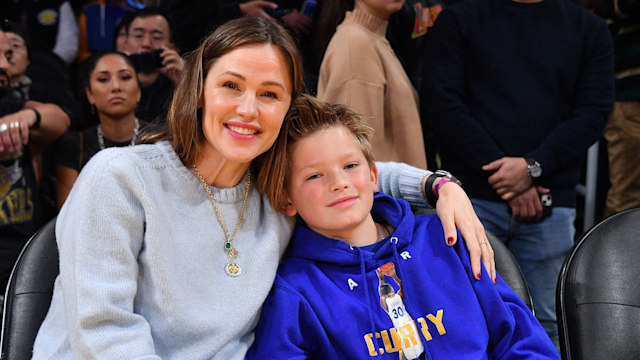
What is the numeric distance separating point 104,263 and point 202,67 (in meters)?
0.47

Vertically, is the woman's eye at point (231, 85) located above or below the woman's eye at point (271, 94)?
above

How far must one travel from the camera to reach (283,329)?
4.43ft

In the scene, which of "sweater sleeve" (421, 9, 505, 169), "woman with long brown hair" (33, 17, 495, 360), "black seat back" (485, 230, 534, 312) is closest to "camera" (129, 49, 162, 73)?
"sweater sleeve" (421, 9, 505, 169)

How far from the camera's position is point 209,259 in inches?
54.4

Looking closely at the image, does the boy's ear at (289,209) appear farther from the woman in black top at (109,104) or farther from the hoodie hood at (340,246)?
the woman in black top at (109,104)

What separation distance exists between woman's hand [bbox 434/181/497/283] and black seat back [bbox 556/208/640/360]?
7.0 inches

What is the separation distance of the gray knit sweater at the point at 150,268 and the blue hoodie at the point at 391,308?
8 cm

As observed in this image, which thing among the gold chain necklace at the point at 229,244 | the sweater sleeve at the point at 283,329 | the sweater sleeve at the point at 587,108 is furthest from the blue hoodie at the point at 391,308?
the sweater sleeve at the point at 587,108

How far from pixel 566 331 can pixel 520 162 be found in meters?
0.81

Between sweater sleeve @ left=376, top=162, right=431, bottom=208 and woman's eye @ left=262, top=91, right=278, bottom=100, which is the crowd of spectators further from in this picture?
woman's eye @ left=262, top=91, right=278, bottom=100

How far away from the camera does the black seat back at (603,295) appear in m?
1.41

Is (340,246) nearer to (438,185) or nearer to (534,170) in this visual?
(438,185)

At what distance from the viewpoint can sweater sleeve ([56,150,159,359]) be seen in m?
1.18

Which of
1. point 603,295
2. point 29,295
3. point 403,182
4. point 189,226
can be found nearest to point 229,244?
point 189,226
